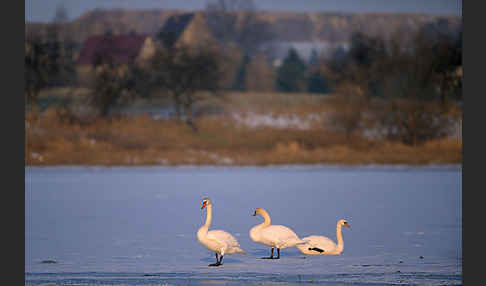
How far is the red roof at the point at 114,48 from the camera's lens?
15680 mm

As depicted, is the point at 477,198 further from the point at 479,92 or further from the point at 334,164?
the point at 334,164

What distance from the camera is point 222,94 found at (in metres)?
16.0

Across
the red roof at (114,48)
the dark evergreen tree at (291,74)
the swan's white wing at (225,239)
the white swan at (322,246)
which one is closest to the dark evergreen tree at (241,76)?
the dark evergreen tree at (291,74)

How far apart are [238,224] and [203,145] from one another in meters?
7.60

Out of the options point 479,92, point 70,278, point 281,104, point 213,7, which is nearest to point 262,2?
point 213,7

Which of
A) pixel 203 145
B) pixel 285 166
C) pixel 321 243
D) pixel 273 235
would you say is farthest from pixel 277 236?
pixel 203 145

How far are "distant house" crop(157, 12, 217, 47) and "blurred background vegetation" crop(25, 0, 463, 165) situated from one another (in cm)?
3

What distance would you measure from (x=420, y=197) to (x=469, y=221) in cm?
198

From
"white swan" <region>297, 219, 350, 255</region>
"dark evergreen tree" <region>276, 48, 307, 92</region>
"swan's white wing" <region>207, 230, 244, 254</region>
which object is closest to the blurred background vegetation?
"dark evergreen tree" <region>276, 48, 307, 92</region>

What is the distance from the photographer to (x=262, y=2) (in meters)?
13.9

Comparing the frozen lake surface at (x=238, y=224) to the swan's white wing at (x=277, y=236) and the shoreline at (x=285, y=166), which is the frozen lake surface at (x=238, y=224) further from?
the shoreline at (x=285, y=166)

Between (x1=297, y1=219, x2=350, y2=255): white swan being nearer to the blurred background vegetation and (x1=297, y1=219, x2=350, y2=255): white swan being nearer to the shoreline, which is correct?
the shoreline

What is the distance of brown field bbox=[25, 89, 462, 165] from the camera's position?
15031 millimetres

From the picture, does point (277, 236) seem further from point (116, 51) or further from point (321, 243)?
point (116, 51)
